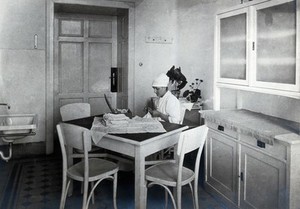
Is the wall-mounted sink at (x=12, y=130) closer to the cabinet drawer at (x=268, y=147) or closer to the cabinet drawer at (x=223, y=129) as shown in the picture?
the cabinet drawer at (x=223, y=129)

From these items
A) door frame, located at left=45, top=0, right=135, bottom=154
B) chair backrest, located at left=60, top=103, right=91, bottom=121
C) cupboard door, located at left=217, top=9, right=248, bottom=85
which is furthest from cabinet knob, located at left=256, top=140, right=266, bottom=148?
door frame, located at left=45, top=0, right=135, bottom=154

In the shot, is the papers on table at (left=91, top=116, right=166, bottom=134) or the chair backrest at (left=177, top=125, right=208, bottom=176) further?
the papers on table at (left=91, top=116, right=166, bottom=134)

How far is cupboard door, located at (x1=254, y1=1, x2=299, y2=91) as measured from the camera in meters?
2.14

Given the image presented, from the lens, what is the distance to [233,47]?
113 inches

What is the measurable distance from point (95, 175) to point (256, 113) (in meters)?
1.64

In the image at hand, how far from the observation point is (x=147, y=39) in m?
5.24

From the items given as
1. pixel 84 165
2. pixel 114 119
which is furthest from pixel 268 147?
pixel 84 165

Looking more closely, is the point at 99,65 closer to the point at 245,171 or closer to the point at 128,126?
the point at 128,126

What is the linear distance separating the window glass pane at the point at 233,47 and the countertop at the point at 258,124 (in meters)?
0.37

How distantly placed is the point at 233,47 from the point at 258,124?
0.81 m

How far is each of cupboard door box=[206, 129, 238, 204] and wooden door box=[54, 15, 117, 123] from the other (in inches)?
119

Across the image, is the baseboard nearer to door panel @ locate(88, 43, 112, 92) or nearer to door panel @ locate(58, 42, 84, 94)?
door panel @ locate(58, 42, 84, 94)

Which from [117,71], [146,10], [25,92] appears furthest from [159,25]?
[25,92]

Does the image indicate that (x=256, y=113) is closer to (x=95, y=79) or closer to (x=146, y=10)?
(x=146, y=10)
